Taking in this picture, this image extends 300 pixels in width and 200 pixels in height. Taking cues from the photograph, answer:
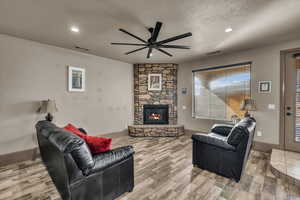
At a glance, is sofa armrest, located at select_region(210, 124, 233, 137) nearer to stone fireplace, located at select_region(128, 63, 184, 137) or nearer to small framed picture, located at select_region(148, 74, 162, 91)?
stone fireplace, located at select_region(128, 63, 184, 137)

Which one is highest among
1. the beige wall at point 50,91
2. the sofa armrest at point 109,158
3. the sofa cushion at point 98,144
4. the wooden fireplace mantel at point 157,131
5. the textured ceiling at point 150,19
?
the textured ceiling at point 150,19

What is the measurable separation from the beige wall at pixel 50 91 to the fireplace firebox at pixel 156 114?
86 cm

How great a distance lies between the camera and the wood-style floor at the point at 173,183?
195 centimetres

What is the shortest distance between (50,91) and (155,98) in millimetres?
3252

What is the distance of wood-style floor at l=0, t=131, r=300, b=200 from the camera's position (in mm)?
1949

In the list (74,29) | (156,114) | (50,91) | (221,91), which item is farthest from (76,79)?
(221,91)

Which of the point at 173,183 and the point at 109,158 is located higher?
the point at 109,158

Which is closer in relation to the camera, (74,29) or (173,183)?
(173,183)

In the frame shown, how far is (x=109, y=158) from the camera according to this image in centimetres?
174

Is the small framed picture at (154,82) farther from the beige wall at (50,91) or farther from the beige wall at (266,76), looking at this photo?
the beige wall at (266,76)

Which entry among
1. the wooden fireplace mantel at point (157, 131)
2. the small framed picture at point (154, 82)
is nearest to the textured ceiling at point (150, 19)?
the small framed picture at point (154, 82)

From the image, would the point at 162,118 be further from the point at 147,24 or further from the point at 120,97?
the point at 147,24

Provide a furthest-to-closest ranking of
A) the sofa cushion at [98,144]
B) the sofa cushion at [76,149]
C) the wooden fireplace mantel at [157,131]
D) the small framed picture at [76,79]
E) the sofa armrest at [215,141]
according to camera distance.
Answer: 1. the wooden fireplace mantel at [157,131]
2. the small framed picture at [76,79]
3. the sofa armrest at [215,141]
4. the sofa cushion at [98,144]
5. the sofa cushion at [76,149]

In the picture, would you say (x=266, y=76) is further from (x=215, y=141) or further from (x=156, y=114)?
(x=156, y=114)
